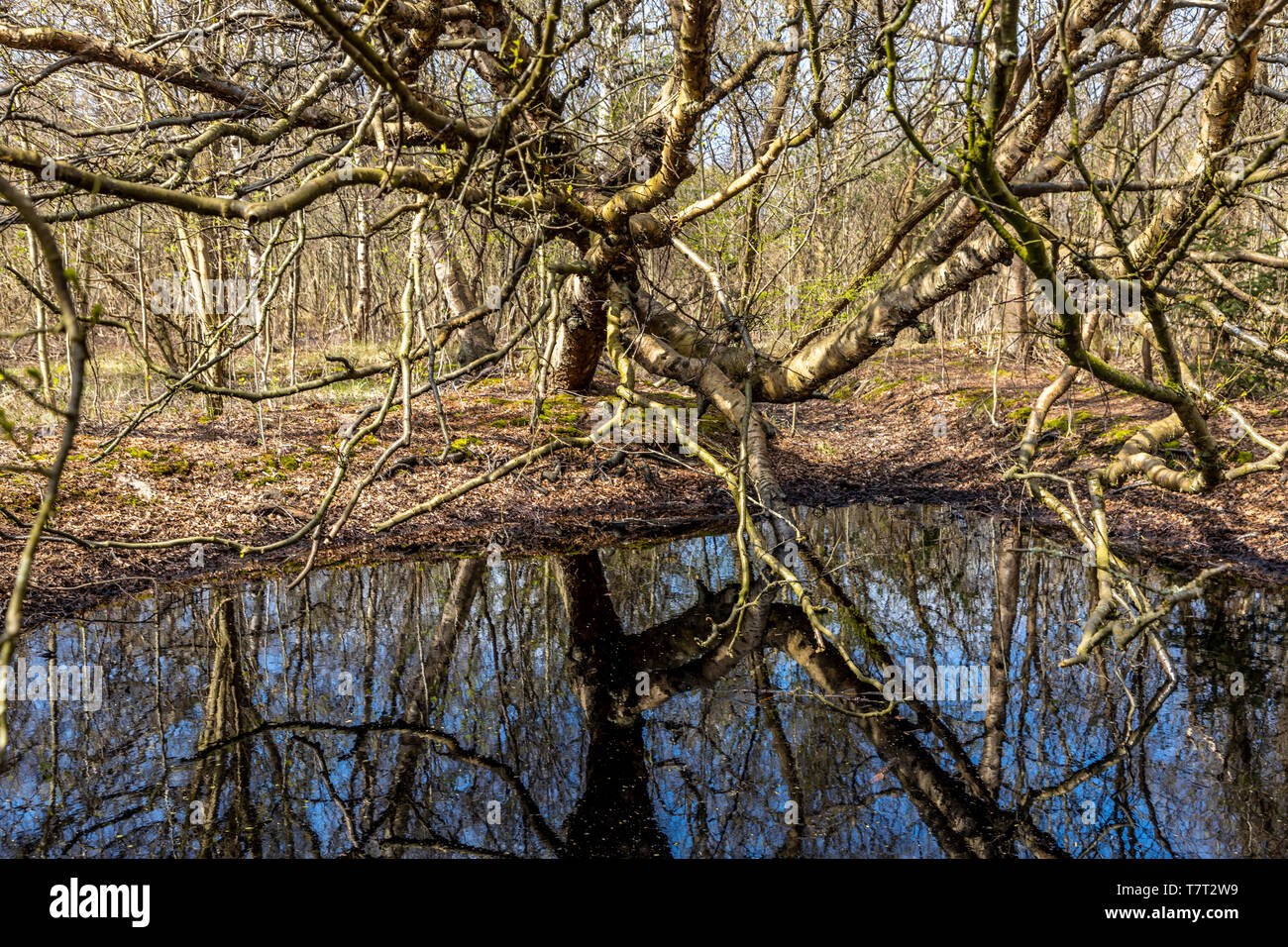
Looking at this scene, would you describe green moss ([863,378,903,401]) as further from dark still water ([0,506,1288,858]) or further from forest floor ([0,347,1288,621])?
dark still water ([0,506,1288,858])

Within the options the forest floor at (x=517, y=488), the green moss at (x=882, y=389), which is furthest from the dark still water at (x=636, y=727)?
the green moss at (x=882, y=389)

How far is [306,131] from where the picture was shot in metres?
11.2

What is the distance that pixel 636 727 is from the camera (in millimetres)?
4574

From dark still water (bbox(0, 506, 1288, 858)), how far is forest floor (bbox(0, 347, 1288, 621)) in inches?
39.6

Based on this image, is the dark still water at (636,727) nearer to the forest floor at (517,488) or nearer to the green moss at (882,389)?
the forest floor at (517,488)

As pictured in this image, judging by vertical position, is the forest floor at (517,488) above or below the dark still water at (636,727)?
above

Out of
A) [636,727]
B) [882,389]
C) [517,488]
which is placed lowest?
[636,727]

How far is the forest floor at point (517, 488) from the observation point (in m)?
7.16

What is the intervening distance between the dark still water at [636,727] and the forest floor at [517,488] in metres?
1.00

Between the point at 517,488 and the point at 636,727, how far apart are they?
5.08 m

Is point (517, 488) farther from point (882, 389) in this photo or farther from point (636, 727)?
point (882, 389)

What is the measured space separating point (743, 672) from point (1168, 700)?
2.31 m

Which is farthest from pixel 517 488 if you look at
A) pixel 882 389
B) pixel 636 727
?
pixel 882 389
